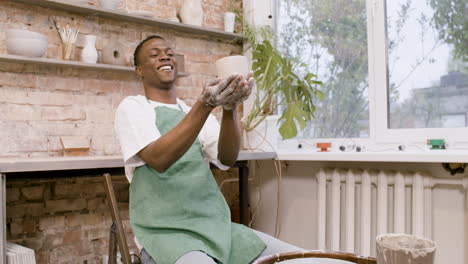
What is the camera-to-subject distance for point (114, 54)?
2.27 m

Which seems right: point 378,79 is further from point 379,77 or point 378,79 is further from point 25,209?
point 25,209

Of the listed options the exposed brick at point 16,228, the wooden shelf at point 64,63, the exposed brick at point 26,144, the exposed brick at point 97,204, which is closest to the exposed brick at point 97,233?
the exposed brick at point 97,204

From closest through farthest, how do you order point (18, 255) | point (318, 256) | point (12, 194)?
point (318, 256), point (18, 255), point (12, 194)

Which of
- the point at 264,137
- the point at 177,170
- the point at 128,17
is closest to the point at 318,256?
the point at 177,170

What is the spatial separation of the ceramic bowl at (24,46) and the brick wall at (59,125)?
14 cm

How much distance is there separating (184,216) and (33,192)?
1.16m

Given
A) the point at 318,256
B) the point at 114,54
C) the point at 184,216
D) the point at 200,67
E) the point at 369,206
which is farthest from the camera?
the point at 200,67

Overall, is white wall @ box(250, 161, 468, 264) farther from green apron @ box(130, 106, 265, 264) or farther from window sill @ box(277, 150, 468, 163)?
green apron @ box(130, 106, 265, 264)

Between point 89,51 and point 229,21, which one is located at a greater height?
point 229,21

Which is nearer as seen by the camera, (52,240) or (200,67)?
(52,240)

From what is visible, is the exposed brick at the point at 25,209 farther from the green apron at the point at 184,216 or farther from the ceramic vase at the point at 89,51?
the green apron at the point at 184,216

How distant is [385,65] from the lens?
7.59 ft

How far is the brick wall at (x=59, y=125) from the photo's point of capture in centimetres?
201

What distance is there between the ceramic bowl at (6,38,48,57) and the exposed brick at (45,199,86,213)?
77 cm
